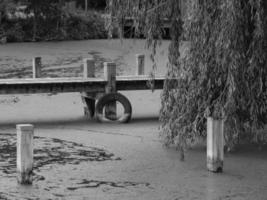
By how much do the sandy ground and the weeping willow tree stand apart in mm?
381

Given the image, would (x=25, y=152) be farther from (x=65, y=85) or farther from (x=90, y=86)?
(x=90, y=86)

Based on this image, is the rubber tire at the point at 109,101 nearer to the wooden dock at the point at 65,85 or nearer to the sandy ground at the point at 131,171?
the sandy ground at the point at 131,171

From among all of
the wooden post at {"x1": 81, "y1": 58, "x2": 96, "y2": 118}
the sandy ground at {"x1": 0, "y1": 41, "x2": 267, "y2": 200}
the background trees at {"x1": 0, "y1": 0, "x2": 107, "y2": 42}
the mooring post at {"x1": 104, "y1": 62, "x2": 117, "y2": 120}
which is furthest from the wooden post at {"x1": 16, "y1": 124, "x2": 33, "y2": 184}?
the background trees at {"x1": 0, "y1": 0, "x2": 107, "y2": 42}

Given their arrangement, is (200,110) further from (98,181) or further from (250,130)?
(98,181)

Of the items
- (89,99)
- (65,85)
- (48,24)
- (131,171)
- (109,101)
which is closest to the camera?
(131,171)

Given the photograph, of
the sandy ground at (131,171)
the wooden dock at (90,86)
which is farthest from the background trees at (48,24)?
the sandy ground at (131,171)

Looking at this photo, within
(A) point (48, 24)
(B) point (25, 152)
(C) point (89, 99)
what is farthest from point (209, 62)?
(A) point (48, 24)

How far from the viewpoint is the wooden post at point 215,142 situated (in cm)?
947

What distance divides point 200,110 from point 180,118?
0.31 metres

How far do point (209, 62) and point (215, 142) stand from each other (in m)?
1.24

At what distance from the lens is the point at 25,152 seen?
8.67 meters

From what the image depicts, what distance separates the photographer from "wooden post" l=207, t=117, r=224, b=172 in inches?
373

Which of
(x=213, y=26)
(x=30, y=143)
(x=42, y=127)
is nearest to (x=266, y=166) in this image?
(x=213, y=26)

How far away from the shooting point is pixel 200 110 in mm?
10688
